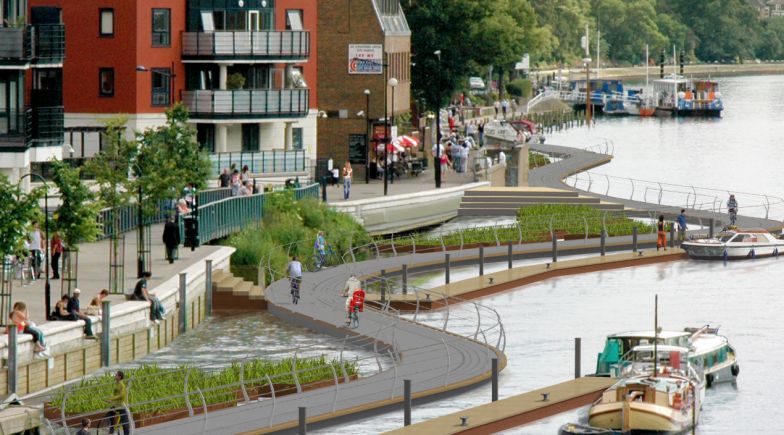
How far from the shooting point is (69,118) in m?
89.8

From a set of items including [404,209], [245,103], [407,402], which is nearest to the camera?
[407,402]

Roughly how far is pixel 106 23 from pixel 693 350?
137 ft

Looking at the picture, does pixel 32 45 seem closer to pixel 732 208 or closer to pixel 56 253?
pixel 56 253

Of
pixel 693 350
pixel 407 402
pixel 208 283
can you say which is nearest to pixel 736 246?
pixel 208 283

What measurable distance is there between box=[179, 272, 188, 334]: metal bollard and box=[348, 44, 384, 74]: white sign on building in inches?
1763

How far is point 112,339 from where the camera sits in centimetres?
5409

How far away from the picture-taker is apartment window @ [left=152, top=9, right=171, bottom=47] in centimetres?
9038

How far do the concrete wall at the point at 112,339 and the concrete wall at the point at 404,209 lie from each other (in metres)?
24.7

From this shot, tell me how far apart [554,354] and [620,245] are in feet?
81.4

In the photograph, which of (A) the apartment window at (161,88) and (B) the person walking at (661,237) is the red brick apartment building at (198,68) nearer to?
(A) the apartment window at (161,88)

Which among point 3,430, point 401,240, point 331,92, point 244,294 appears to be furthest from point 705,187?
point 3,430

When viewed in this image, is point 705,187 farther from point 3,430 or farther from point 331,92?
point 3,430

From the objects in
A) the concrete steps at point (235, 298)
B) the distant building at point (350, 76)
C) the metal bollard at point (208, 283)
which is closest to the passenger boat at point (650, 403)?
the concrete steps at point (235, 298)

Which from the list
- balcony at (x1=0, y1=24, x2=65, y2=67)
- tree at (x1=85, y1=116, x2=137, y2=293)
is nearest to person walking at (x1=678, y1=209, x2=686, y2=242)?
tree at (x1=85, y1=116, x2=137, y2=293)
